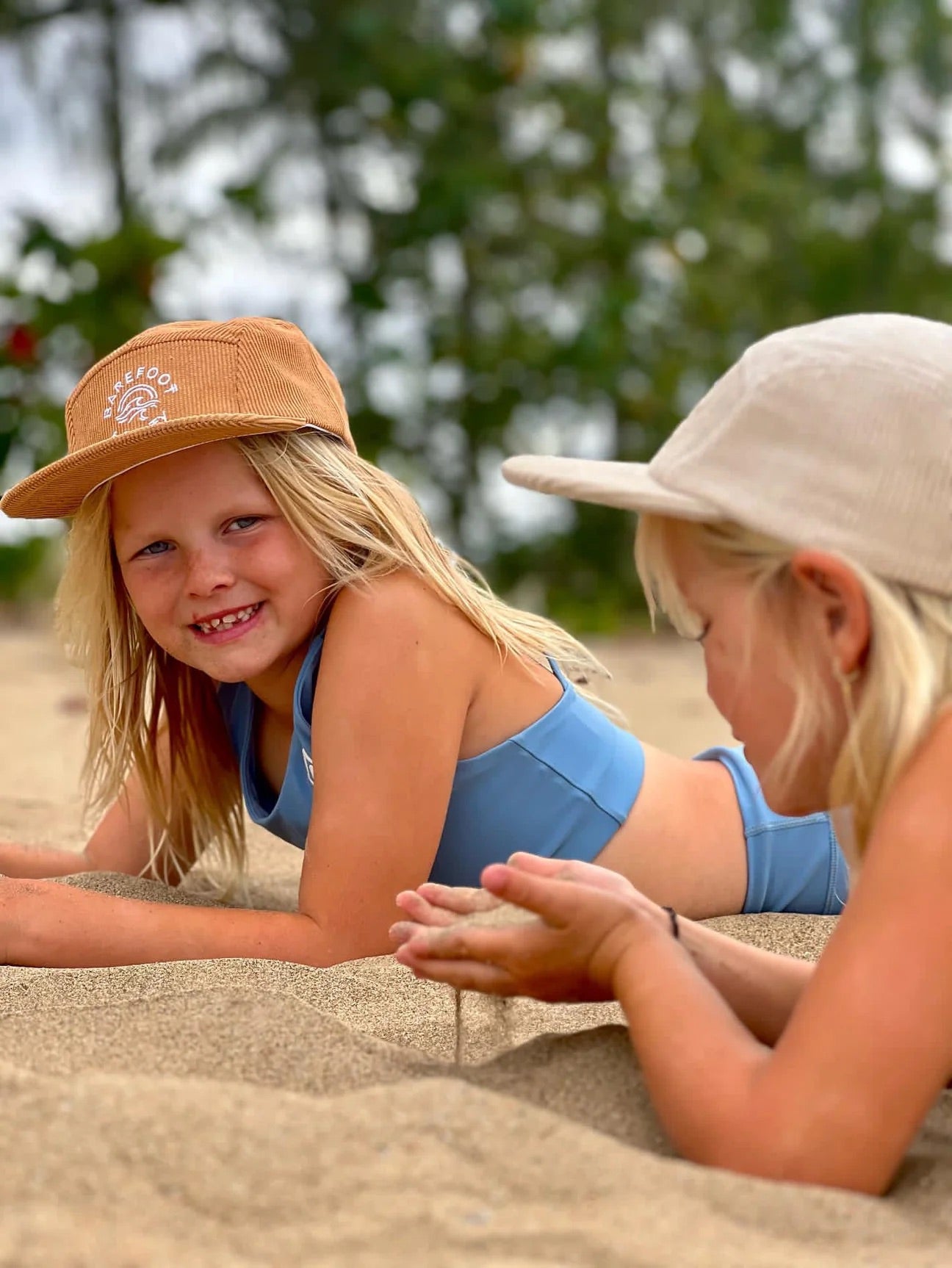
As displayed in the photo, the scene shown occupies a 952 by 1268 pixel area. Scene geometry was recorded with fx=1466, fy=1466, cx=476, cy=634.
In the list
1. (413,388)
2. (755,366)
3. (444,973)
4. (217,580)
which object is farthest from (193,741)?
(413,388)

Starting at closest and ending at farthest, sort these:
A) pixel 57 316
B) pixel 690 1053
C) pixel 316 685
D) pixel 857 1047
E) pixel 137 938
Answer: pixel 857 1047 < pixel 690 1053 < pixel 137 938 < pixel 316 685 < pixel 57 316

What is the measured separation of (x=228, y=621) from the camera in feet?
7.42

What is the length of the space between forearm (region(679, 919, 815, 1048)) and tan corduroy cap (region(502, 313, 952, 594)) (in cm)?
49

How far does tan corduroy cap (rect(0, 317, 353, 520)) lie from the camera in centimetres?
217

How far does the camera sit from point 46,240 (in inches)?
259

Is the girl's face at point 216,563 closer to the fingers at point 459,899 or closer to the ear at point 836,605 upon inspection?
the fingers at point 459,899

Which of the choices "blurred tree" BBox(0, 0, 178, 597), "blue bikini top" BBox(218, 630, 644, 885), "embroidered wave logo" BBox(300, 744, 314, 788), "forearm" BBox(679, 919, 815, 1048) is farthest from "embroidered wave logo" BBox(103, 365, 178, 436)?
"blurred tree" BBox(0, 0, 178, 597)

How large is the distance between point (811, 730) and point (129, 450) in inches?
46.2

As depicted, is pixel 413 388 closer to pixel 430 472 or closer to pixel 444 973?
pixel 430 472

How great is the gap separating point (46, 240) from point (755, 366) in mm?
5763

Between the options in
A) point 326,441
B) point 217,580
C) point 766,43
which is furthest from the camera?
point 766,43

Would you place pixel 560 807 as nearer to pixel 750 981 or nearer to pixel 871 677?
pixel 750 981

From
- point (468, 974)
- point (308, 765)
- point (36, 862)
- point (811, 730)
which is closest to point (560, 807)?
point (308, 765)

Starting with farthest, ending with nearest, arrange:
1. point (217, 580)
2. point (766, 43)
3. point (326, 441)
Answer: point (766, 43)
point (326, 441)
point (217, 580)
